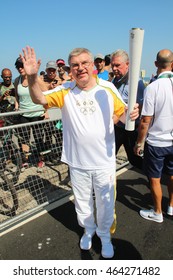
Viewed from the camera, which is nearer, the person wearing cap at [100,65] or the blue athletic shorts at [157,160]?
the blue athletic shorts at [157,160]

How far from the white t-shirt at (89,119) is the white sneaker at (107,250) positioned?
36.9 inches

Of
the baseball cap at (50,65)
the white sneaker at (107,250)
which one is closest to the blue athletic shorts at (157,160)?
the white sneaker at (107,250)

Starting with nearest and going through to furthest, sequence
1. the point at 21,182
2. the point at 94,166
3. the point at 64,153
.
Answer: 1. the point at 94,166
2. the point at 64,153
3. the point at 21,182

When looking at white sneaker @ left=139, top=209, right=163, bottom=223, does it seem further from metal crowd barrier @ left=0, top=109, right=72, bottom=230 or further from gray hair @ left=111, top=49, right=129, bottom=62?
gray hair @ left=111, top=49, right=129, bottom=62

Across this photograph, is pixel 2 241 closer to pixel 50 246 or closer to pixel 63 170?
pixel 50 246

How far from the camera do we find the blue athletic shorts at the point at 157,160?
115 inches

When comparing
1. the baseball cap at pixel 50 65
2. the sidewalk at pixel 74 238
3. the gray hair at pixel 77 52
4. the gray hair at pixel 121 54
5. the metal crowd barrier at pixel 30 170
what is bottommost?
the sidewalk at pixel 74 238

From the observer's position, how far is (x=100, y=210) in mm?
2578

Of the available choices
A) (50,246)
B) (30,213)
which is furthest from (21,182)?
Answer: (50,246)

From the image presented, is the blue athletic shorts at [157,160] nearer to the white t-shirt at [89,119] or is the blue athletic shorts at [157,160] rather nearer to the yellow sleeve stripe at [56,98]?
the white t-shirt at [89,119]

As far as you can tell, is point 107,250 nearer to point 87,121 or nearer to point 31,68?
point 87,121

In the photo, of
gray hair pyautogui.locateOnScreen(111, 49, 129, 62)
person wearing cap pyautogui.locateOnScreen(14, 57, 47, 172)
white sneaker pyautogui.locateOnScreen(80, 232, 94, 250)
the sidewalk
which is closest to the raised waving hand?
gray hair pyautogui.locateOnScreen(111, 49, 129, 62)

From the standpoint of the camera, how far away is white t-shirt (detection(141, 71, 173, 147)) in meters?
2.65
